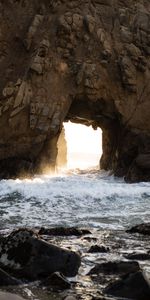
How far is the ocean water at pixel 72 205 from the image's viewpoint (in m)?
13.5

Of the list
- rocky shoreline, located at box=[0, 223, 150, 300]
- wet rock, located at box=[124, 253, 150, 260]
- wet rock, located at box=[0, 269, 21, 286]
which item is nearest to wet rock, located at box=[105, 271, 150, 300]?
rocky shoreline, located at box=[0, 223, 150, 300]

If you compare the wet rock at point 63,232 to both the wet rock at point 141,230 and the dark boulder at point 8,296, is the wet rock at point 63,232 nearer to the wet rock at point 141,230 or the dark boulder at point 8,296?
the wet rock at point 141,230

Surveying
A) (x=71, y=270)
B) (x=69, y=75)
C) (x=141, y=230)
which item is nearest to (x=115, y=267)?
(x=71, y=270)

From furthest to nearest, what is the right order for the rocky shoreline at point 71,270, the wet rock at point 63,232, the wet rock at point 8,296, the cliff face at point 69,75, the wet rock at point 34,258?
the cliff face at point 69,75
the wet rock at point 63,232
the wet rock at point 34,258
the rocky shoreline at point 71,270
the wet rock at point 8,296

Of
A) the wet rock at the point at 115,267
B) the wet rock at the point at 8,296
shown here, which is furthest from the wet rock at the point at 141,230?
the wet rock at the point at 8,296

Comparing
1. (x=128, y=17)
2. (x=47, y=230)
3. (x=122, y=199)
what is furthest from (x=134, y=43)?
(x=47, y=230)

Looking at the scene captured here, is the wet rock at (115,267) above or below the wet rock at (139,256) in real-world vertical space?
above

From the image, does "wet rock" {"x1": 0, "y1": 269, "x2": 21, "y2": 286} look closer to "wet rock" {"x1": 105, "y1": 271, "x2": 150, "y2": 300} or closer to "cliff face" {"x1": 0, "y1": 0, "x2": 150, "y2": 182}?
"wet rock" {"x1": 105, "y1": 271, "x2": 150, "y2": 300}

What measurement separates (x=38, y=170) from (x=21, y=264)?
71.2 feet

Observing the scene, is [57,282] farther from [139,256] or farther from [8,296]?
[139,256]

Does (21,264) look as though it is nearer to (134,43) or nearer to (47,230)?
(47,230)

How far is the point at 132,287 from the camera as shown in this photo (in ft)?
21.8

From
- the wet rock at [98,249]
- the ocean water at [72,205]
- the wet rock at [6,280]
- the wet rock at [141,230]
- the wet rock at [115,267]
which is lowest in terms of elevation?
the ocean water at [72,205]

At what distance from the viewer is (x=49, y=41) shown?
90.3 ft
